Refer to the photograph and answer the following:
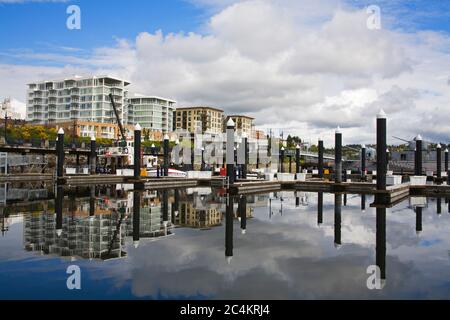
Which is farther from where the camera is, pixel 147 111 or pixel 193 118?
pixel 193 118

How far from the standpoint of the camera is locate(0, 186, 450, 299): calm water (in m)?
6.49

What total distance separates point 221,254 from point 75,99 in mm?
106993

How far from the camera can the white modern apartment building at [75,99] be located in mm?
103875

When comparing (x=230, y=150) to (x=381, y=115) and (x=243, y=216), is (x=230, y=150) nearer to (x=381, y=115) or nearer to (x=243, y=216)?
(x=243, y=216)

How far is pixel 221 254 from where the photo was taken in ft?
29.9

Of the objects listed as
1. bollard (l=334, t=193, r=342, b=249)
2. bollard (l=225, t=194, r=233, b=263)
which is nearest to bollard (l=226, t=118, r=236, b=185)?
bollard (l=225, t=194, r=233, b=263)

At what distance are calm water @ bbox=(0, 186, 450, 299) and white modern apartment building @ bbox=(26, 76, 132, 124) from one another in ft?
302

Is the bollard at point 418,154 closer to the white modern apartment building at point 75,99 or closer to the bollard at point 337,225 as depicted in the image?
the bollard at point 337,225

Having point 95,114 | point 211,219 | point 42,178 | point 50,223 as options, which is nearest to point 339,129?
point 211,219

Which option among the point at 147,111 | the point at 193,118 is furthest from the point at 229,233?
the point at 193,118

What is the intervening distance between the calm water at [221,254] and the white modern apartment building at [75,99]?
91960mm

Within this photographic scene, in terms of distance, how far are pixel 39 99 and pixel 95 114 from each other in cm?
2119

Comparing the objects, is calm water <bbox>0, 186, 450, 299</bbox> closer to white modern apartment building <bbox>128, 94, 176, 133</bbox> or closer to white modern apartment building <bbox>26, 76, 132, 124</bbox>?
white modern apartment building <bbox>26, 76, 132, 124</bbox>

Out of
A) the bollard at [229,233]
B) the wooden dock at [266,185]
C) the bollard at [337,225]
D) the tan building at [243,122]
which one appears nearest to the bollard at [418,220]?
the wooden dock at [266,185]
